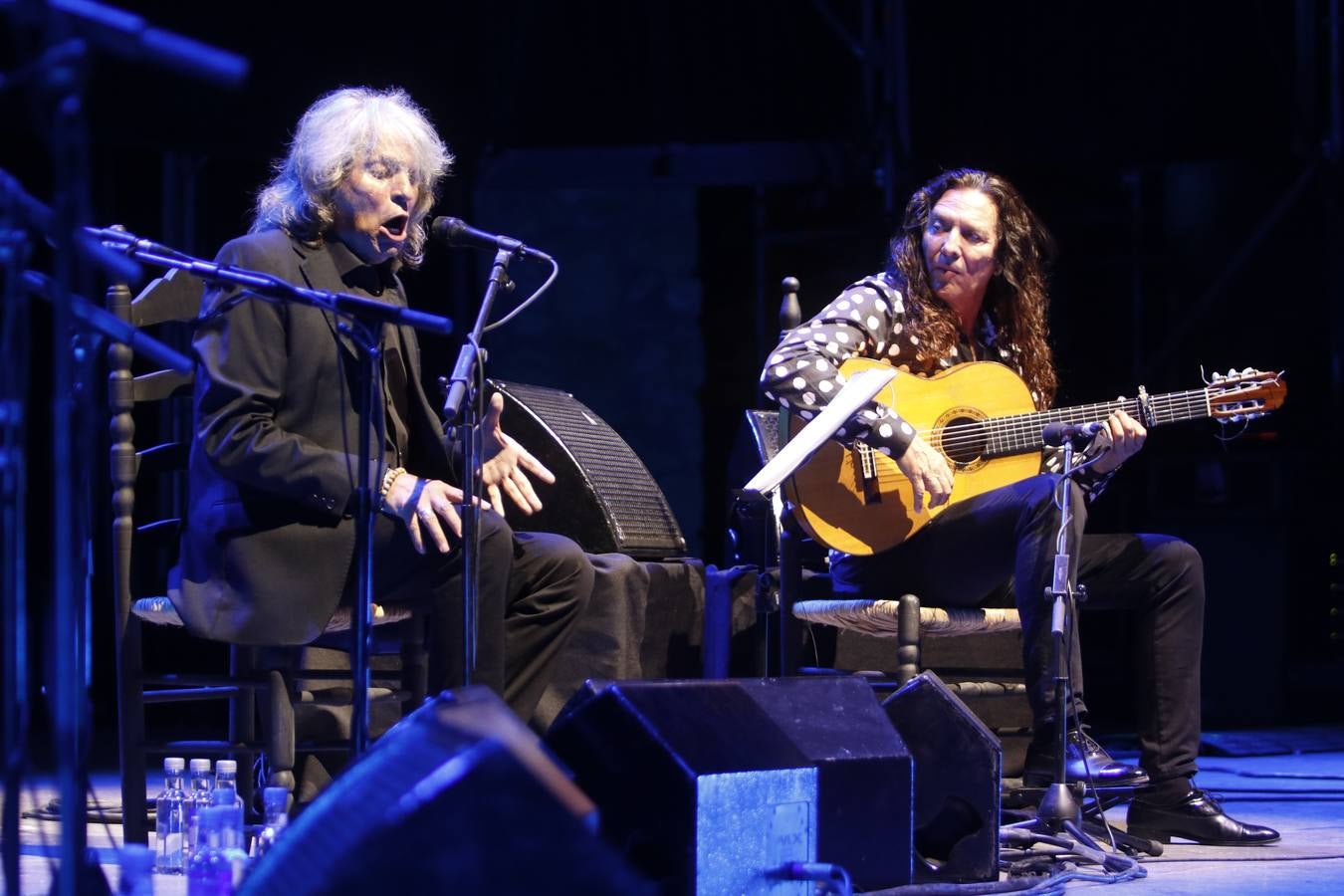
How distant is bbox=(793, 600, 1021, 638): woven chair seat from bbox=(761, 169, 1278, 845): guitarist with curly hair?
65 mm

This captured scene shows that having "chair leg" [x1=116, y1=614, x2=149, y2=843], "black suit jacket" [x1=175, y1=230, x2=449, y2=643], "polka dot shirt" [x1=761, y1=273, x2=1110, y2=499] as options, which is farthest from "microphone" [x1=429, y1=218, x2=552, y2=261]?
"chair leg" [x1=116, y1=614, x2=149, y2=843]

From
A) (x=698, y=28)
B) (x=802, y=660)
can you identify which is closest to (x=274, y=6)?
(x=698, y=28)

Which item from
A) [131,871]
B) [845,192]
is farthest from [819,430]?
[845,192]

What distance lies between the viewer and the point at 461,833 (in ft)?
5.37

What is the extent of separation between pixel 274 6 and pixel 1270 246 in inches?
157

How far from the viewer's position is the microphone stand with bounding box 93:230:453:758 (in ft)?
7.88

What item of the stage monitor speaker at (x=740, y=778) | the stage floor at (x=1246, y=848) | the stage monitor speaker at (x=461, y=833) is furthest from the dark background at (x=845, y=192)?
the stage monitor speaker at (x=461, y=833)

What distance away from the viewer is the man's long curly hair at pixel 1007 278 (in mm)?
3908

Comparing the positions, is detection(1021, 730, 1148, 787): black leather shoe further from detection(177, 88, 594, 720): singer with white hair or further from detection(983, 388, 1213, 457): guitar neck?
detection(177, 88, 594, 720): singer with white hair

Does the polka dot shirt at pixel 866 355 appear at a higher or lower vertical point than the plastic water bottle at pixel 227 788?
higher

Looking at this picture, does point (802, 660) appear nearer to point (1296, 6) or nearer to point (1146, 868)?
point (1146, 868)

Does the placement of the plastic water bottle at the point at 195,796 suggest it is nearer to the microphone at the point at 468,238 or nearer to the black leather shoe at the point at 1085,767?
the microphone at the point at 468,238

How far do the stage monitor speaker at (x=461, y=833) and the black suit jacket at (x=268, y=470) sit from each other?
4.54 feet

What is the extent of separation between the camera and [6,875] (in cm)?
170
